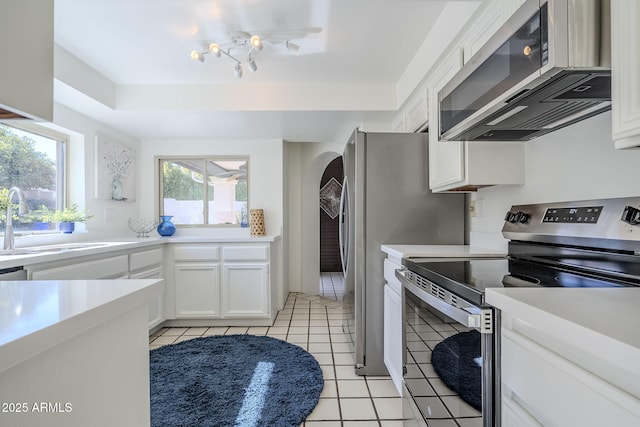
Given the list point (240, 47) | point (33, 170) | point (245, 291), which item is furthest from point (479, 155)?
point (33, 170)

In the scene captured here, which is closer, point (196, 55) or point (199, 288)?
point (196, 55)

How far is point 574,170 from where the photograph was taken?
1.31 metres

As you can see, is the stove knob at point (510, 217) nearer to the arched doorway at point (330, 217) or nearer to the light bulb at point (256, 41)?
the light bulb at point (256, 41)

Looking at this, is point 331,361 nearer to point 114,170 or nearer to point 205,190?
point 205,190

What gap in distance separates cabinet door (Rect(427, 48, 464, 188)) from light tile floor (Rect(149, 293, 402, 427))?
133 centimetres

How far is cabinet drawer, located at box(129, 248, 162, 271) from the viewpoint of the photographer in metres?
2.55

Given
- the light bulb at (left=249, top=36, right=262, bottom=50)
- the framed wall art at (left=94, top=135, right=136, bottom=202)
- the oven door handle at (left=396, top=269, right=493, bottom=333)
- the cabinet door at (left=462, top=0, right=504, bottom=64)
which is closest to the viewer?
the oven door handle at (left=396, top=269, right=493, bottom=333)

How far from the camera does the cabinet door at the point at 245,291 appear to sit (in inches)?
122

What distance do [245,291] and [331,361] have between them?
3.86 ft

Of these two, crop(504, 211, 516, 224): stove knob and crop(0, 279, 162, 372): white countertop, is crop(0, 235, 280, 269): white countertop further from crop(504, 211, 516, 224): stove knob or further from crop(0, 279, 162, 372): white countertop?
crop(504, 211, 516, 224): stove knob

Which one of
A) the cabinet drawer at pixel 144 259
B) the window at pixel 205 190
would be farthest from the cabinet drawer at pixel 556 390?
the window at pixel 205 190

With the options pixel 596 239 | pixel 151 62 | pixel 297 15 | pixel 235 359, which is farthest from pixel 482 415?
pixel 151 62

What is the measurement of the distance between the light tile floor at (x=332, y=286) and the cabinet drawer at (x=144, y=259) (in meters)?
2.31

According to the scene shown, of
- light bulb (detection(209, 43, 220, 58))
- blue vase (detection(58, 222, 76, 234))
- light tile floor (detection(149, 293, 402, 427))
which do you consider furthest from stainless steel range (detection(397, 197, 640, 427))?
blue vase (detection(58, 222, 76, 234))
